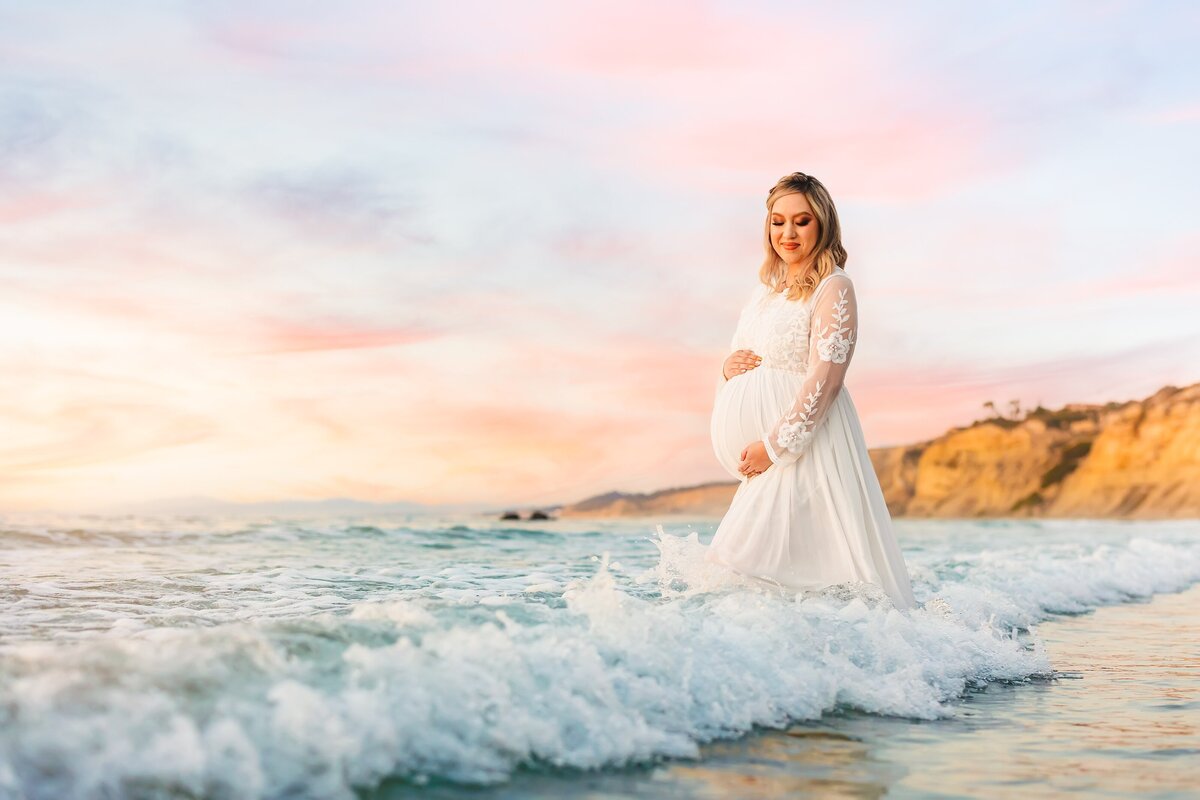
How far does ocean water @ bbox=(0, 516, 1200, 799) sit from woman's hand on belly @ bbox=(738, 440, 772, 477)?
532 mm

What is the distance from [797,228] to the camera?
5.08 m

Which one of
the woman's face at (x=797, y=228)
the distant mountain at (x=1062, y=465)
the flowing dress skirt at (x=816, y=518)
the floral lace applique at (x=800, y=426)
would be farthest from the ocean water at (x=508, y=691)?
the distant mountain at (x=1062, y=465)

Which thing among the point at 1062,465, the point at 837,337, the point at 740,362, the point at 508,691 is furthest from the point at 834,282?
the point at 1062,465

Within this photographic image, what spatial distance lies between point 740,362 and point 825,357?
59 cm

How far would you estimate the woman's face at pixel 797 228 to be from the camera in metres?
5.05

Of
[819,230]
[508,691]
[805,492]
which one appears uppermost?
[819,230]

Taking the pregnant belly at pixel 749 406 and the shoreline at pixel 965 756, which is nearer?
the shoreline at pixel 965 756

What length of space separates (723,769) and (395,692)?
106cm

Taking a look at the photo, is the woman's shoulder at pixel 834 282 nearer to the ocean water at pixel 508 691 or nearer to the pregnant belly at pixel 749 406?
the pregnant belly at pixel 749 406

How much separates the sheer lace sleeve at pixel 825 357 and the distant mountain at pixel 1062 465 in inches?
1955

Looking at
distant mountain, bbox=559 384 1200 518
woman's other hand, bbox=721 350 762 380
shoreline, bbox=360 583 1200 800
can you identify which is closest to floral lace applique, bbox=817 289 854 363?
woman's other hand, bbox=721 350 762 380

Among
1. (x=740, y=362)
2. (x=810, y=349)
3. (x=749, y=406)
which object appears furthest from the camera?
(x=740, y=362)

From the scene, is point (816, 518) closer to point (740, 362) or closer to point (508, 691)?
point (740, 362)

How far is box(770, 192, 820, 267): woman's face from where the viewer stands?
16.6ft
